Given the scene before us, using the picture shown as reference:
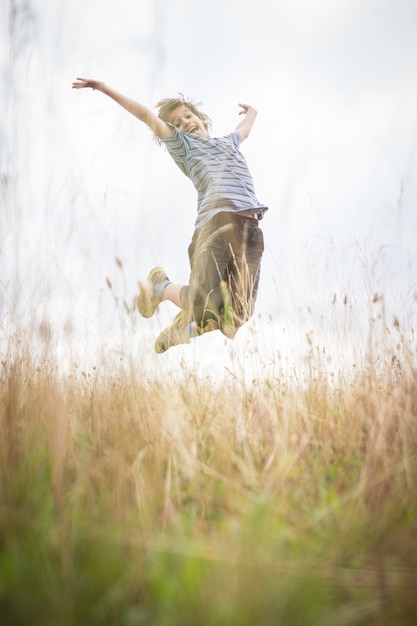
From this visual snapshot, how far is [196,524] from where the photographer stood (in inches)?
38.5

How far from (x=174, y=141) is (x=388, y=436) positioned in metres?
2.38

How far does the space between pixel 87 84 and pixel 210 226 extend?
1030 millimetres

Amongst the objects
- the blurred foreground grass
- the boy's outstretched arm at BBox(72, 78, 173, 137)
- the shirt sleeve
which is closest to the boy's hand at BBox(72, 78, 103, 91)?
the boy's outstretched arm at BBox(72, 78, 173, 137)

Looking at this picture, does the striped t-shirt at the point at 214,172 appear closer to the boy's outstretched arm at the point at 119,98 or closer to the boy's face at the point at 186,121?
the boy's face at the point at 186,121

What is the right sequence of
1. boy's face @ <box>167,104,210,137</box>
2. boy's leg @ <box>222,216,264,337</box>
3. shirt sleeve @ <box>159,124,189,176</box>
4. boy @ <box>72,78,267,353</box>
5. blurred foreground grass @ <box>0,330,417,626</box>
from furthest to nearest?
boy's face @ <box>167,104,210,137</box>
shirt sleeve @ <box>159,124,189,176</box>
boy's leg @ <box>222,216,264,337</box>
boy @ <box>72,78,267,353</box>
blurred foreground grass @ <box>0,330,417,626</box>

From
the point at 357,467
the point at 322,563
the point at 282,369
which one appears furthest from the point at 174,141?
the point at 322,563

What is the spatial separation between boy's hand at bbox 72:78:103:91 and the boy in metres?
0.24

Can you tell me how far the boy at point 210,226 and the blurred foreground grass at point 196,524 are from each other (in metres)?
1.05

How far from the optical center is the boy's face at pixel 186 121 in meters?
3.27

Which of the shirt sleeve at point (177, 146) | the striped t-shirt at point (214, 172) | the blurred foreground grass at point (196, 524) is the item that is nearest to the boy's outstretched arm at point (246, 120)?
the striped t-shirt at point (214, 172)

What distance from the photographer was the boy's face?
10.7 ft

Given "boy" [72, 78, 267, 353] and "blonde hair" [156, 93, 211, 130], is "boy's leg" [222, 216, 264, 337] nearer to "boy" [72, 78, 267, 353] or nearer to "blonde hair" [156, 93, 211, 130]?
"boy" [72, 78, 267, 353]

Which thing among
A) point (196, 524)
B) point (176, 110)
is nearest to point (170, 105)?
point (176, 110)

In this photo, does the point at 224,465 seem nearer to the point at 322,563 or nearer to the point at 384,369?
the point at 322,563
